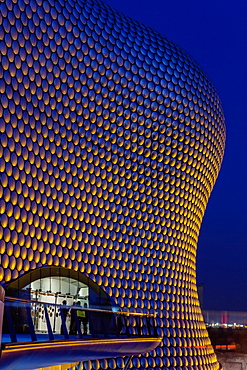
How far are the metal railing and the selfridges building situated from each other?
15.7ft

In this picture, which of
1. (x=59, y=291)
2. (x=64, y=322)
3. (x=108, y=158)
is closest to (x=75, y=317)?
(x=64, y=322)

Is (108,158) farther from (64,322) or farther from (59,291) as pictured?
(64,322)

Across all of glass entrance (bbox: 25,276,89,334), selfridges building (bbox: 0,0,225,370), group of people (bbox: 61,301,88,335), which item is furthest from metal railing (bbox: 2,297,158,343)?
selfridges building (bbox: 0,0,225,370)

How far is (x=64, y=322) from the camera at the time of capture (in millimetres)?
12008

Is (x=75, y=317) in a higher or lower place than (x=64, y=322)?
higher

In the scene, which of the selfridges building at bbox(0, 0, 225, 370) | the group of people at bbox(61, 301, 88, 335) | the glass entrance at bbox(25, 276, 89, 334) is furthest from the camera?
the selfridges building at bbox(0, 0, 225, 370)

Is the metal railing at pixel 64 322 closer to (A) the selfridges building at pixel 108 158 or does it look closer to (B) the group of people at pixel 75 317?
(B) the group of people at pixel 75 317

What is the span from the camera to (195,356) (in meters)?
25.9

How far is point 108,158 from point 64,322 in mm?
12847

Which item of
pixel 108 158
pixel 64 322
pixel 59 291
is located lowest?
pixel 64 322

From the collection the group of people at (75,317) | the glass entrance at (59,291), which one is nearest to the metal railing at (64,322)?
the group of people at (75,317)

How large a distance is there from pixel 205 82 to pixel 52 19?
10952 mm

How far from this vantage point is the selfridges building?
20.1 m

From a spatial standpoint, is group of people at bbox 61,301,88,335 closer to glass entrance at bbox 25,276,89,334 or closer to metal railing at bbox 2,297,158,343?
metal railing at bbox 2,297,158,343
